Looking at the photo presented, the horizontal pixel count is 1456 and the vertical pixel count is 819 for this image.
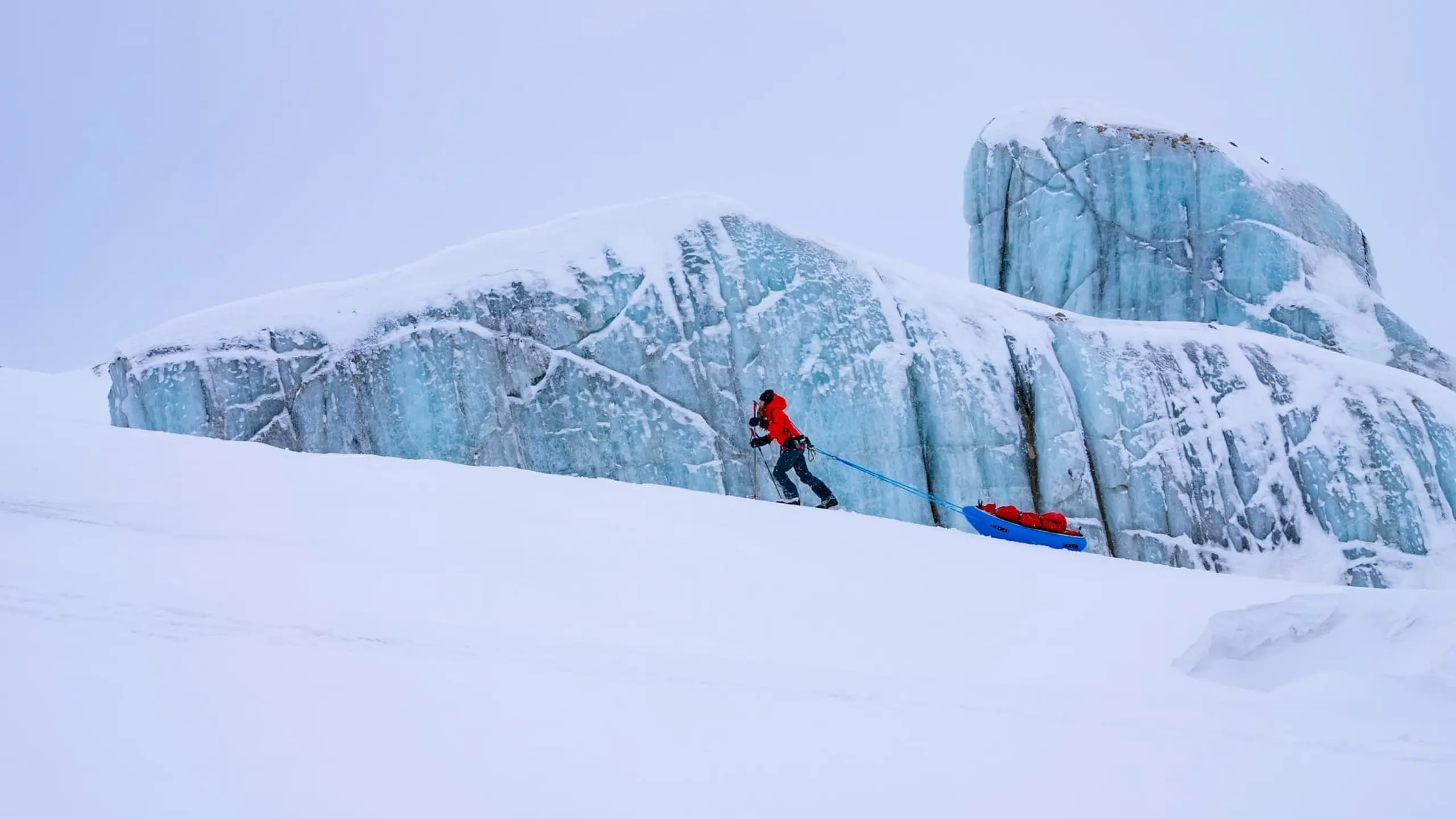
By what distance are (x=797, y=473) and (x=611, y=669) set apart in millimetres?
5432

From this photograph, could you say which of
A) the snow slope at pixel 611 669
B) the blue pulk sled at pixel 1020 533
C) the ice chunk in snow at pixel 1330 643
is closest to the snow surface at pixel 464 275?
the blue pulk sled at pixel 1020 533

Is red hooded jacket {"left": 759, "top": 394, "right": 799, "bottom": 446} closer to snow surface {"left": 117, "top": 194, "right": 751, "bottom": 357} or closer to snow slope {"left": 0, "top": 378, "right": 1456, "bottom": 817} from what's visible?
snow slope {"left": 0, "top": 378, "right": 1456, "bottom": 817}

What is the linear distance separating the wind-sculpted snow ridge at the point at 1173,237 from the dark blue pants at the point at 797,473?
1520 centimetres

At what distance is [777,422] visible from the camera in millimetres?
8570

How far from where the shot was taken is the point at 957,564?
5.84m

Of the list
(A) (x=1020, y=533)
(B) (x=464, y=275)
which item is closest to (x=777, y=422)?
(A) (x=1020, y=533)

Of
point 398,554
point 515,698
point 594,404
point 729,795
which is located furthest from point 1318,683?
point 594,404

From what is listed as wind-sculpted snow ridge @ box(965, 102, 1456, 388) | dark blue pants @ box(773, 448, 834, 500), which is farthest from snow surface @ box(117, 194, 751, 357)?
wind-sculpted snow ridge @ box(965, 102, 1456, 388)

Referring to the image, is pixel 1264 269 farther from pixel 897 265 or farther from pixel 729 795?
pixel 729 795

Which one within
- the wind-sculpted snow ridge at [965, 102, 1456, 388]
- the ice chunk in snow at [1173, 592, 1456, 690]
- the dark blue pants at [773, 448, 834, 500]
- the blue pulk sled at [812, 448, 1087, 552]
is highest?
the wind-sculpted snow ridge at [965, 102, 1456, 388]

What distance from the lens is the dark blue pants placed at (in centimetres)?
863

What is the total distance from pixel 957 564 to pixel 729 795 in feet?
11.6

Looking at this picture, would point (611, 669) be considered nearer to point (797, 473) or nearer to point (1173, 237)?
point (797, 473)

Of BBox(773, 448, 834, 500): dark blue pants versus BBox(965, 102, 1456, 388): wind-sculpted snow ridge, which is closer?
BBox(773, 448, 834, 500): dark blue pants
